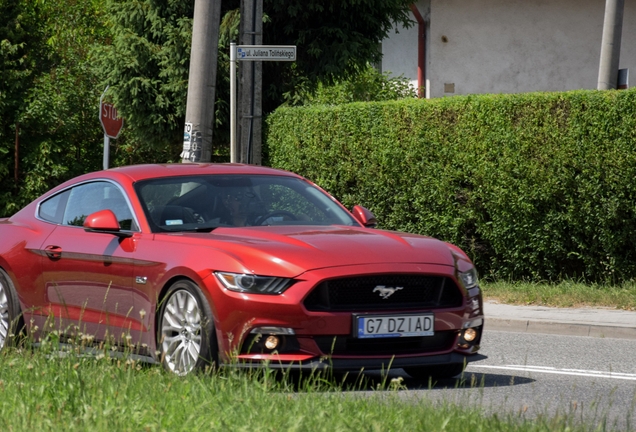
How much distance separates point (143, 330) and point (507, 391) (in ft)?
7.81

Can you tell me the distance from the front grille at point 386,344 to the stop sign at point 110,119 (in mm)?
15409

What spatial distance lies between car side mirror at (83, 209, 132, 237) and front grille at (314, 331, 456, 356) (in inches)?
69.6

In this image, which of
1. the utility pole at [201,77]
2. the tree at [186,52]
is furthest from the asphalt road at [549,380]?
the tree at [186,52]

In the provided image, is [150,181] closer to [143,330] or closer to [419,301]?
[143,330]

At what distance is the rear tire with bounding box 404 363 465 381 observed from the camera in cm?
803

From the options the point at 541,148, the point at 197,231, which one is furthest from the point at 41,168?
the point at 197,231

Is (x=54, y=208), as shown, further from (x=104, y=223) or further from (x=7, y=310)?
(x=104, y=223)

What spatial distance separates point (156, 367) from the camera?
725cm

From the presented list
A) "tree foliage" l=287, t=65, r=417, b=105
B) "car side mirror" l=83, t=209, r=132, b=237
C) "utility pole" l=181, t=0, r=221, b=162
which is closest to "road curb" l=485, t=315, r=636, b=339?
"utility pole" l=181, t=0, r=221, b=162

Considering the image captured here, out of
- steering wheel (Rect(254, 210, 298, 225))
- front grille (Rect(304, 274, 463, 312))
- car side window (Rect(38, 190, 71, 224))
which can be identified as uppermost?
steering wheel (Rect(254, 210, 298, 225))

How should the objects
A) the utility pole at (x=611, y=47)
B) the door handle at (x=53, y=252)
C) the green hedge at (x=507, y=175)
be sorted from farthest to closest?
1. the utility pole at (x=611, y=47)
2. the green hedge at (x=507, y=175)
3. the door handle at (x=53, y=252)

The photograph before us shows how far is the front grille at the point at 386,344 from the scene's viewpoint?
23.9ft

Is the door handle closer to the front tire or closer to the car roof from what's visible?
the car roof

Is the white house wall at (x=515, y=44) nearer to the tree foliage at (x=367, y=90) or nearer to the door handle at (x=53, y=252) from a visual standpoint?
Result: the tree foliage at (x=367, y=90)
